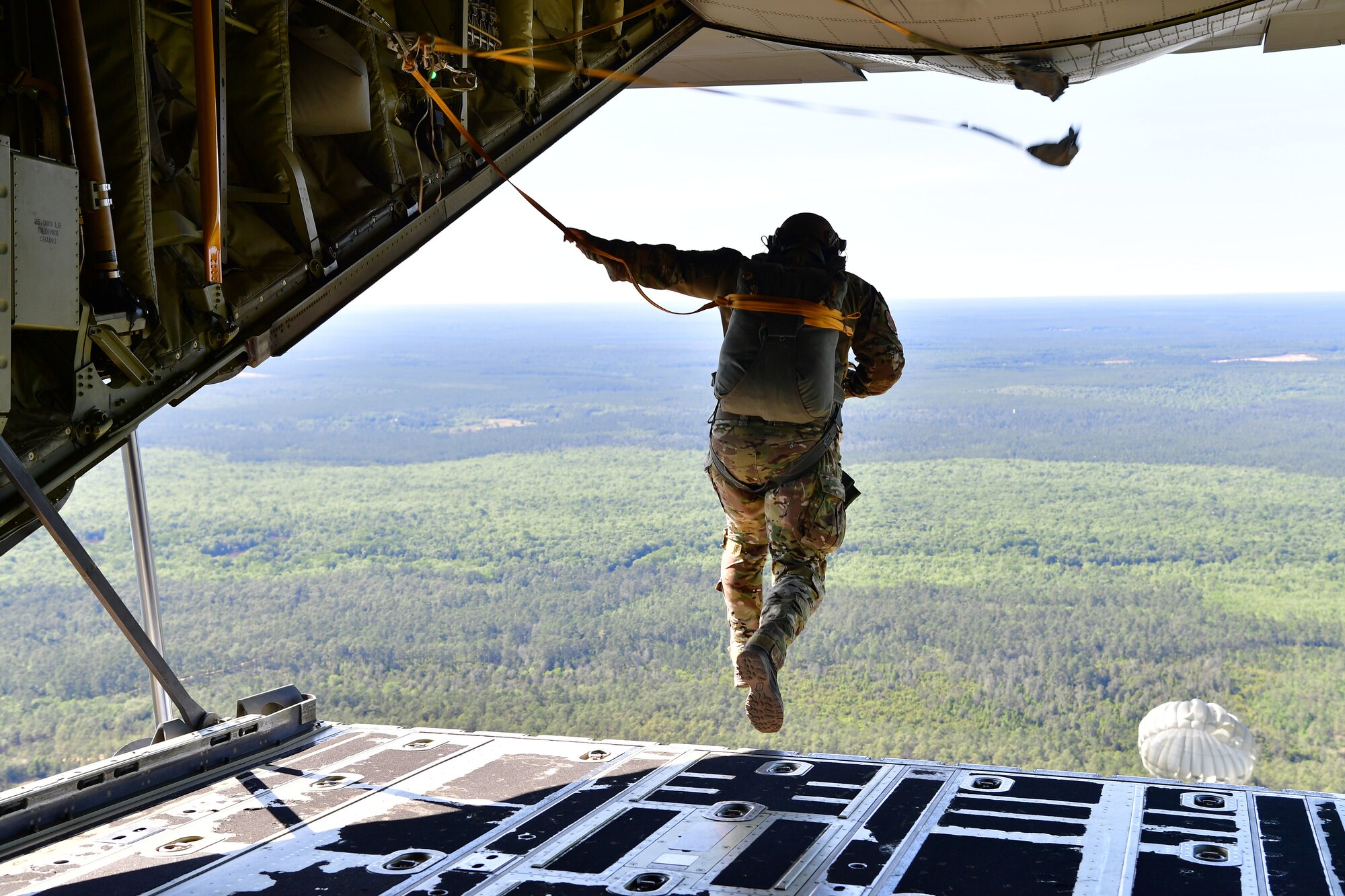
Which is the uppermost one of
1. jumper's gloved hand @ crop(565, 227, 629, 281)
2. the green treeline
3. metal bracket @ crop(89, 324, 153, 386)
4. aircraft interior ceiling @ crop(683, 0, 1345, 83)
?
aircraft interior ceiling @ crop(683, 0, 1345, 83)

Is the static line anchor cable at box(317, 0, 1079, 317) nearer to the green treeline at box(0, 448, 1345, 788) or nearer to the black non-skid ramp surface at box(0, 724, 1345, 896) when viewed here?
the black non-skid ramp surface at box(0, 724, 1345, 896)

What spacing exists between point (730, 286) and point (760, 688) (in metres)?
1.34

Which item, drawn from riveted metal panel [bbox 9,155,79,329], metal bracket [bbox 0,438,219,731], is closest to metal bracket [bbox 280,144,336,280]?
riveted metal panel [bbox 9,155,79,329]

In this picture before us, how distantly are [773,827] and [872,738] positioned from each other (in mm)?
54063

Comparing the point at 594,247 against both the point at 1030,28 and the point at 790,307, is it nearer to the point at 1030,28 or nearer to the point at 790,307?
the point at 790,307

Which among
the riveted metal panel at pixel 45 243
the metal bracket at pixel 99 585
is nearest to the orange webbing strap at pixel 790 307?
the riveted metal panel at pixel 45 243

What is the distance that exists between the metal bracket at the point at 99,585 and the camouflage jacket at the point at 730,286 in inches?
69.3

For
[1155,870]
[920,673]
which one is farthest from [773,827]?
[920,673]

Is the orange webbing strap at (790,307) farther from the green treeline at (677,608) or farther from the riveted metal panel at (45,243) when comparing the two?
the green treeline at (677,608)

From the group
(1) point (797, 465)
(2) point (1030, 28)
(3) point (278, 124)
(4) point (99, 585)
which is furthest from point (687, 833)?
(2) point (1030, 28)

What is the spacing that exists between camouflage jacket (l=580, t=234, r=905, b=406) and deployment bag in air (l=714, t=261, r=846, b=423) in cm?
9

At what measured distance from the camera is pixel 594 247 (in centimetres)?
359

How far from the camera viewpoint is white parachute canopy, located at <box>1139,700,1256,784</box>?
16627mm

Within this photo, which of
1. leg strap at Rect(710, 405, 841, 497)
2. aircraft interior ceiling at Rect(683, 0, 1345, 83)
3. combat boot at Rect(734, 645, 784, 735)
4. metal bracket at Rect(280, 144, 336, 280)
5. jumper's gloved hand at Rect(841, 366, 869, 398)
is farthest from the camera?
jumper's gloved hand at Rect(841, 366, 869, 398)
